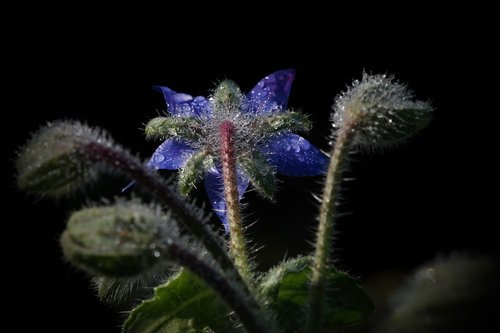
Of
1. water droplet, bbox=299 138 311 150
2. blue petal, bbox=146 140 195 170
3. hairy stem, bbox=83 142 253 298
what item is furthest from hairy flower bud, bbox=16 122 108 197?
water droplet, bbox=299 138 311 150

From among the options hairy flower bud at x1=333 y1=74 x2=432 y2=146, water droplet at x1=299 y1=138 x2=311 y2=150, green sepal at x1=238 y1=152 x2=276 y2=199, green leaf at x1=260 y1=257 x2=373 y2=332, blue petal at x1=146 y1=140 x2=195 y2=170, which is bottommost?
green leaf at x1=260 y1=257 x2=373 y2=332

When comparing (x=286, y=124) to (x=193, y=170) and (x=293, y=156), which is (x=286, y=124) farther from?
(x=193, y=170)

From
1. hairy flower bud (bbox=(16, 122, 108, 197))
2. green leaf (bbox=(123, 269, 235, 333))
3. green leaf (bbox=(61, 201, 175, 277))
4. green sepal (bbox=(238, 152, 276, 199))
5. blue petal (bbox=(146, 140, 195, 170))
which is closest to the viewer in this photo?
green leaf (bbox=(61, 201, 175, 277))

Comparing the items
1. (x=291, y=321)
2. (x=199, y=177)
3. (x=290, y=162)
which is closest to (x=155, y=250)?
(x=291, y=321)

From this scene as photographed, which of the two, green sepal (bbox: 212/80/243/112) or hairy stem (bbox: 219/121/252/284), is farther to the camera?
green sepal (bbox: 212/80/243/112)

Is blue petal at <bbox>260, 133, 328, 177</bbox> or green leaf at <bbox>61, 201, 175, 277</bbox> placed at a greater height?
blue petal at <bbox>260, 133, 328, 177</bbox>

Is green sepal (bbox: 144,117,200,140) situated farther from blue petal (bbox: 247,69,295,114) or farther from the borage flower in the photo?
blue petal (bbox: 247,69,295,114)

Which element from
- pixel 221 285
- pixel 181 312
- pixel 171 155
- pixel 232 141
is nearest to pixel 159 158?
pixel 171 155
